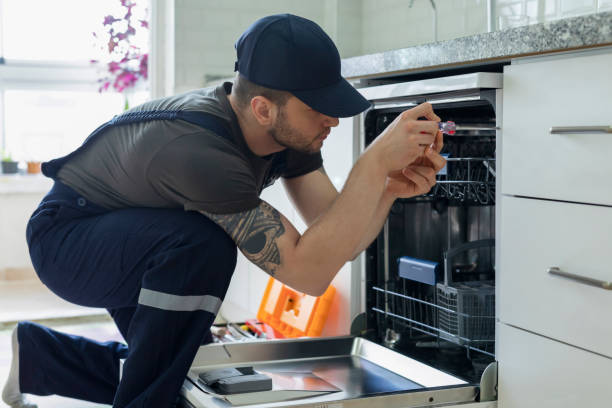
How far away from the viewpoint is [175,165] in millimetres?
1427

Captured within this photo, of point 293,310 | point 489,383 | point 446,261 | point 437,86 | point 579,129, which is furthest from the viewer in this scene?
point 293,310

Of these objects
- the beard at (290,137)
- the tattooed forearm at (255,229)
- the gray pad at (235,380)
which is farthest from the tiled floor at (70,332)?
the beard at (290,137)

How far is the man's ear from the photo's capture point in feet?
4.90

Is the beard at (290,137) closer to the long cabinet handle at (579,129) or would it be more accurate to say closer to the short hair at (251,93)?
the short hair at (251,93)

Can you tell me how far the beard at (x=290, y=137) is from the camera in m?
1.51

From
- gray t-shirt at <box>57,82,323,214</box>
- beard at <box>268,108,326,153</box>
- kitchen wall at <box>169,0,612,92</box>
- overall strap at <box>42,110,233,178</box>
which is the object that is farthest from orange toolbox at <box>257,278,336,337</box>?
kitchen wall at <box>169,0,612,92</box>

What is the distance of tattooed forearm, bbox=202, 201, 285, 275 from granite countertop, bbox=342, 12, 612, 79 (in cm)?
51

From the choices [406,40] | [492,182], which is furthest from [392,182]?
[406,40]

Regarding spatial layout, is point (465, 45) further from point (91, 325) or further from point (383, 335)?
point (91, 325)

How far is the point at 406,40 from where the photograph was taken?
3303 mm

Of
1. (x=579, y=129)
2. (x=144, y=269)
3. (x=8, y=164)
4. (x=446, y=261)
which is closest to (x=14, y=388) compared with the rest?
(x=144, y=269)

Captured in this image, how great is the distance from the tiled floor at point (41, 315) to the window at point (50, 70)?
74cm

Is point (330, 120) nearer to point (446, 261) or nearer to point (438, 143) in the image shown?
point (438, 143)

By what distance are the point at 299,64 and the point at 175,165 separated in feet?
1.00
